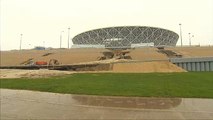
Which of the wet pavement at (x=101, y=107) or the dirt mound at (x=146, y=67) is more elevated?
the dirt mound at (x=146, y=67)

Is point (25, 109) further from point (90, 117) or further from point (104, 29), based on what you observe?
point (104, 29)

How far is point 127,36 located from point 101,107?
100472mm

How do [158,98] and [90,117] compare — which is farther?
[158,98]

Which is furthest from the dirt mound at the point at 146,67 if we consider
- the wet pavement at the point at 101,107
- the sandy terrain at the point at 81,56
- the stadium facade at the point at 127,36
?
the stadium facade at the point at 127,36

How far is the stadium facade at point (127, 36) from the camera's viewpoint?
107 m

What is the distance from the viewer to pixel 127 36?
110 meters

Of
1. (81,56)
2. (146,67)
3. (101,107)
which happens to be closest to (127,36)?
(81,56)

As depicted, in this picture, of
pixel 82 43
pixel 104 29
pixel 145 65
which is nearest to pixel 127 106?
pixel 145 65

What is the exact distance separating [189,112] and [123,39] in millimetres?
100717

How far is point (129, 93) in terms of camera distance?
1359cm

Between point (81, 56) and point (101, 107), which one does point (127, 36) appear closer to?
point (81, 56)

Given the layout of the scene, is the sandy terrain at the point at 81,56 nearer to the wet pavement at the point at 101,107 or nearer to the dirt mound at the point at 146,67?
the dirt mound at the point at 146,67

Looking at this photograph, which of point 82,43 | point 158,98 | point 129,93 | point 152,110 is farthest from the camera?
point 82,43

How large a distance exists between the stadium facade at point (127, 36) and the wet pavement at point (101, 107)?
94.4 m
